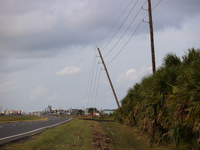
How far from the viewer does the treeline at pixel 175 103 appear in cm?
735

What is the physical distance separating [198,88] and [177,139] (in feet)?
9.26

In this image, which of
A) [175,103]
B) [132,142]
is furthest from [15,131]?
[175,103]

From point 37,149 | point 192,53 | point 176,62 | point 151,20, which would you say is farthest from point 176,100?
point 151,20


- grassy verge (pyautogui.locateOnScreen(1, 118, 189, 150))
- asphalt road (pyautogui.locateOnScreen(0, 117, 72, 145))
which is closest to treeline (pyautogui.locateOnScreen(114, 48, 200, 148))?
grassy verge (pyautogui.locateOnScreen(1, 118, 189, 150))

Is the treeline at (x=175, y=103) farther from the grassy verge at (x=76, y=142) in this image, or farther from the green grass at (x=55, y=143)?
the green grass at (x=55, y=143)

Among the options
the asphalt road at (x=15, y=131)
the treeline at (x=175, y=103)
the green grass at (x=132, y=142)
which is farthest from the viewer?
the asphalt road at (x=15, y=131)

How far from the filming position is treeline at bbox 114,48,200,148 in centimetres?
735

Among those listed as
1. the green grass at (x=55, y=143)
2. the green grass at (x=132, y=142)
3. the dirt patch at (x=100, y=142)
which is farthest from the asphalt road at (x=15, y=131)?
the green grass at (x=132, y=142)

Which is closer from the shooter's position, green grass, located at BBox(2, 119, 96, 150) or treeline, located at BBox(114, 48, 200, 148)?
treeline, located at BBox(114, 48, 200, 148)

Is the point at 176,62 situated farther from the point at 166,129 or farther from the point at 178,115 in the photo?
the point at 178,115

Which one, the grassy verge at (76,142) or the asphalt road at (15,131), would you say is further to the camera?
the asphalt road at (15,131)

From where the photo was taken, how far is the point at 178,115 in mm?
7988

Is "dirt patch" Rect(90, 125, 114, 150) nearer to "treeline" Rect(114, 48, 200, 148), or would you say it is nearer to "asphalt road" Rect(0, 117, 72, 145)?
"treeline" Rect(114, 48, 200, 148)

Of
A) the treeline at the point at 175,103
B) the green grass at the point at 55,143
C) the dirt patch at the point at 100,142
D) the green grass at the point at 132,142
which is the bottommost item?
the green grass at the point at 132,142
